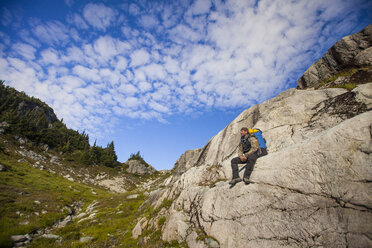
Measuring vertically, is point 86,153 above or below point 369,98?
above

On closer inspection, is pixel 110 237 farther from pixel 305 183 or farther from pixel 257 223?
pixel 305 183

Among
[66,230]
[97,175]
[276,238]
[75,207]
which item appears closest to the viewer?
[276,238]

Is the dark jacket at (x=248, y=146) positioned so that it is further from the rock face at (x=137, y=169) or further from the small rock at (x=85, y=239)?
the rock face at (x=137, y=169)

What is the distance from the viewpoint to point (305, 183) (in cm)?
636

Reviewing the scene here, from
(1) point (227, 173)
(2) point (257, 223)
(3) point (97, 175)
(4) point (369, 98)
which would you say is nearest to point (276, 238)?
(2) point (257, 223)

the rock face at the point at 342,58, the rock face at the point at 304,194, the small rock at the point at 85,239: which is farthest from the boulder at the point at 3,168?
the rock face at the point at 342,58

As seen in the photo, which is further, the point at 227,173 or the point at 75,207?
the point at 75,207

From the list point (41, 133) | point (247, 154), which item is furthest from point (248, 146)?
point (41, 133)

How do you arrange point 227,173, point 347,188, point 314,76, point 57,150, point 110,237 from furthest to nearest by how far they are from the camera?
point 57,150 < point 314,76 < point 110,237 < point 227,173 < point 347,188

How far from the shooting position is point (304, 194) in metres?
6.23

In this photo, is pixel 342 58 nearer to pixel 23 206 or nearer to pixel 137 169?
pixel 23 206

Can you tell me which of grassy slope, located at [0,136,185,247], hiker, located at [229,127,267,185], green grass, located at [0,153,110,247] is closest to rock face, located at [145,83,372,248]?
hiker, located at [229,127,267,185]

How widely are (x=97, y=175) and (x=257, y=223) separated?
7308cm

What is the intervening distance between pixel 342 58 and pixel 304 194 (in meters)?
17.9
